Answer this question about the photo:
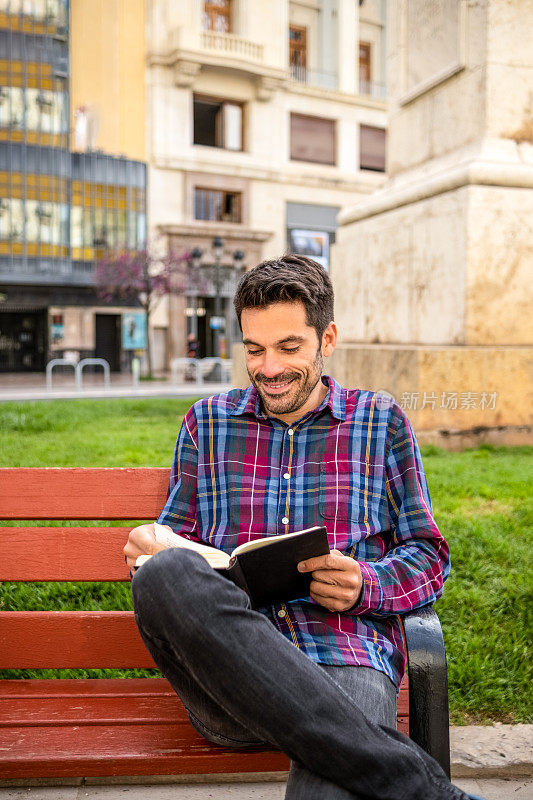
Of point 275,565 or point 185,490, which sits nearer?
point 275,565

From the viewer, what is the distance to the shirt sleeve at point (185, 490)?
7.56 ft

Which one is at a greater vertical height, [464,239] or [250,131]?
[250,131]

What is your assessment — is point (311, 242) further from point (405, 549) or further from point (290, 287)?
point (405, 549)

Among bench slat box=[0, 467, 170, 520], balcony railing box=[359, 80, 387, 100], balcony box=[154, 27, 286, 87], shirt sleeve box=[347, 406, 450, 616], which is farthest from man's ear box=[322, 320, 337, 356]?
balcony railing box=[359, 80, 387, 100]

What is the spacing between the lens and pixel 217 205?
3388 centimetres

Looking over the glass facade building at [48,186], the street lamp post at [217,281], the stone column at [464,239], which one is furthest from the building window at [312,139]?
the stone column at [464,239]

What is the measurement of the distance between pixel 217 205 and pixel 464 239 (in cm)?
2926

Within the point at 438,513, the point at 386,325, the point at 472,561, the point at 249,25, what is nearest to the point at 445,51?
the point at 386,325

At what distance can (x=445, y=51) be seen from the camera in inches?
250

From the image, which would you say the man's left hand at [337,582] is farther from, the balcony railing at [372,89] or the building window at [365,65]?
the building window at [365,65]

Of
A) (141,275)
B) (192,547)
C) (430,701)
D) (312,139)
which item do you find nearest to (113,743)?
(192,547)

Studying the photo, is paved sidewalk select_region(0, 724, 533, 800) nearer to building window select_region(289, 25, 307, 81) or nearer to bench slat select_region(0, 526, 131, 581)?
bench slat select_region(0, 526, 131, 581)

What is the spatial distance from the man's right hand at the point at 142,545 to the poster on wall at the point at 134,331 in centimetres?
3201

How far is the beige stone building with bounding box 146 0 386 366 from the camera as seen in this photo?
32.3 metres
